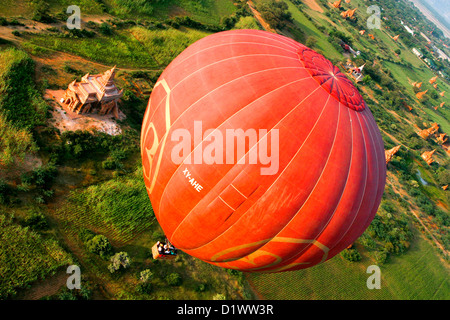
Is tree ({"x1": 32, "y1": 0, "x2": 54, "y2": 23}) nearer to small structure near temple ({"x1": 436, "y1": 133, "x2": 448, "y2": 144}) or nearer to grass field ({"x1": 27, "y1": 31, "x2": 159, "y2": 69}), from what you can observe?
grass field ({"x1": 27, "y1": 31, "x2": 159, "y2": 69})

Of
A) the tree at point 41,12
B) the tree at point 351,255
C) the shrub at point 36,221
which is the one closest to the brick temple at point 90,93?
the shrub at point 36,221

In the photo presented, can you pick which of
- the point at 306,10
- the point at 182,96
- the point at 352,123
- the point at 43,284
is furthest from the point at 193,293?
the point at 306,10

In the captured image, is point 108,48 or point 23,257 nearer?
point 23,257

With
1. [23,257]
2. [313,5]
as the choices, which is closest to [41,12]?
[23,257]

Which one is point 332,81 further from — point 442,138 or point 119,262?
point 442,138

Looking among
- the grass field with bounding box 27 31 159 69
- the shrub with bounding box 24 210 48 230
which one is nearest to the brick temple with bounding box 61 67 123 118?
Result: the grass field with bounding box 27 31 159 69

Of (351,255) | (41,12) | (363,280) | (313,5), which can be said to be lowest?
(41,12)

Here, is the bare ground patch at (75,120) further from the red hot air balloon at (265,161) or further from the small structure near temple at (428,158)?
the small structure near temple at (428,158)
